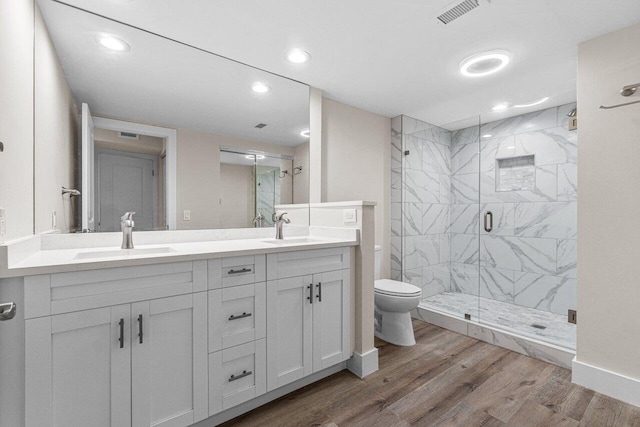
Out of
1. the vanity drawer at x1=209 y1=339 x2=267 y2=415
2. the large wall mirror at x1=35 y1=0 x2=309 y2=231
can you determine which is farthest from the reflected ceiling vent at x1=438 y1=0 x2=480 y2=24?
the vanity drawer at x1=209 y1=339 x2=267 y2=415

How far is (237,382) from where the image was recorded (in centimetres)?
154

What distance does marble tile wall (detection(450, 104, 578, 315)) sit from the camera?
3047 millimetres

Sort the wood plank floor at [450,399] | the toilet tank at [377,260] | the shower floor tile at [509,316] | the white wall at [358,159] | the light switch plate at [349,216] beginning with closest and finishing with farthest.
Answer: the wood plank floor at [450,399]
the light switch plate at [349,216]
the shower floor tile at [509,316]
the white wall at [358,159]
the toilet tank at [377,260]

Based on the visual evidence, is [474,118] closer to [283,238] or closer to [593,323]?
[593,323]

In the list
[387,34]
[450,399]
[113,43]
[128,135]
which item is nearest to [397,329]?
[450,399]

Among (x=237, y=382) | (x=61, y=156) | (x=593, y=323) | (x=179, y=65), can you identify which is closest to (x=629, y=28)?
(x=593, y=323)

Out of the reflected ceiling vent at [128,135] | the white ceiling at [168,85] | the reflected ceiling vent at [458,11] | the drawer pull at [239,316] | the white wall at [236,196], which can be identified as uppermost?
the reflected ceiling vent at [458,11]

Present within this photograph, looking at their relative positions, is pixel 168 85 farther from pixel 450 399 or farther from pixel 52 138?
pixel 450 399

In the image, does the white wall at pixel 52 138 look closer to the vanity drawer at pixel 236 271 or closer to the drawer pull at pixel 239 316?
the vanity drawer at pixel 236 271

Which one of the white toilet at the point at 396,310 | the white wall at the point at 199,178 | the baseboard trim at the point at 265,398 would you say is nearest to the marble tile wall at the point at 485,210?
the white toilet at the point at 396,310

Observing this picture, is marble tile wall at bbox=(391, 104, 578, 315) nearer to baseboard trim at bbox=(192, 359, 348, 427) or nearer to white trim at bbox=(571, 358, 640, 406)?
white trim at bbox=(571, 358, 640, 406)

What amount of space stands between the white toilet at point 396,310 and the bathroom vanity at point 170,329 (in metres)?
0.72

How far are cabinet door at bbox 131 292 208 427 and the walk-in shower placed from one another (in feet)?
7.85

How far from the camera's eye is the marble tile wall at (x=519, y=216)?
3.05 m
